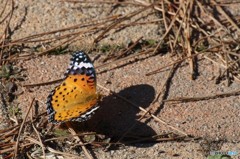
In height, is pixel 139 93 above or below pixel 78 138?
above

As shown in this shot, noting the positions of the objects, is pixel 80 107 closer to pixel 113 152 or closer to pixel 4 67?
pixel 113 152

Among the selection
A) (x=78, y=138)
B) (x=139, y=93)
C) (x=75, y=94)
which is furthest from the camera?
(x=139, y=93)

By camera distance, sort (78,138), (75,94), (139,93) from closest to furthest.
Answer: (78,138) < (75,94) < (139,93)

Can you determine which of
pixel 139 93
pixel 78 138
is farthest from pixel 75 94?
pixel 139 93

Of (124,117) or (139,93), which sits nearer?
(124,117)

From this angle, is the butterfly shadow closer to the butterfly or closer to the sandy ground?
the sandy ground

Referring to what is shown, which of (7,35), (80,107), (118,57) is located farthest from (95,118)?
(7,35)

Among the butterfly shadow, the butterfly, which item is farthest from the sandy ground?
the butterfly

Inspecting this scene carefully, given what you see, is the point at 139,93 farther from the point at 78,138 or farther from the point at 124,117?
the point at 78,138
